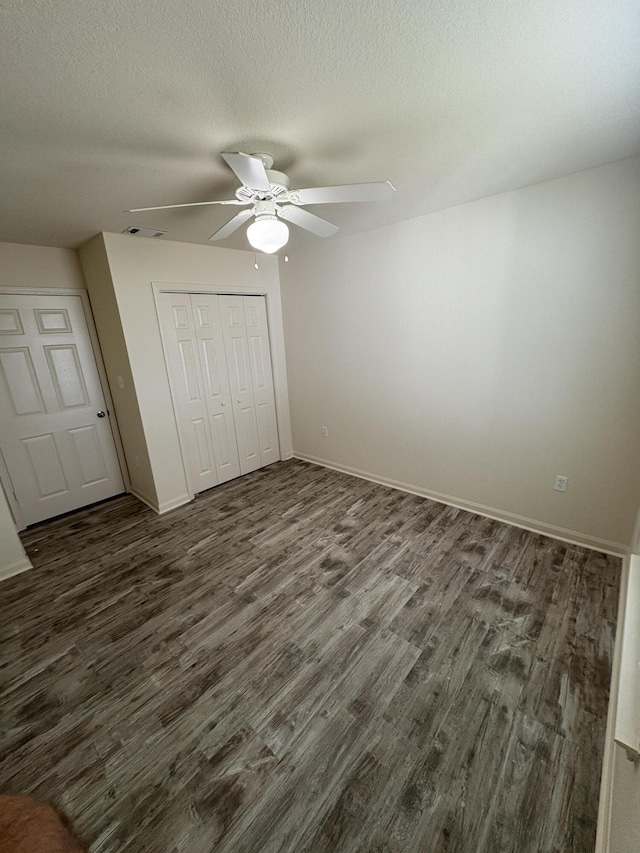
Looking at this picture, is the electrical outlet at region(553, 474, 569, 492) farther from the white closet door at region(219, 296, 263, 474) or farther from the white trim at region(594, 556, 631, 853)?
the white closet door at region(219, 296, 263, 474)

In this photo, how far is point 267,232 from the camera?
1637 millimetres

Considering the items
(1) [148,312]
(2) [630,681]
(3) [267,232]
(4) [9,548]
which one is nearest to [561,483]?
(2) [630,681]

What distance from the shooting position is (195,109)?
1.28 metres

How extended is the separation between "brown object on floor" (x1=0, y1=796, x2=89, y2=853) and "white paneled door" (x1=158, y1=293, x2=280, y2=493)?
257 cm

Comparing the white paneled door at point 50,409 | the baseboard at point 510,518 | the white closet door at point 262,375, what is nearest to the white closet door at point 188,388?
the white closet door at point 262,375

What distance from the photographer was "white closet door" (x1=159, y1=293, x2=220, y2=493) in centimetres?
312

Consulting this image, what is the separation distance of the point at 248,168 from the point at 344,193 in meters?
0.44

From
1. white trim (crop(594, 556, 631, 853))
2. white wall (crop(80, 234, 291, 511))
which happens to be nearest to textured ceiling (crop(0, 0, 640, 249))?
white wall (crop(80, 234, 291, 511))

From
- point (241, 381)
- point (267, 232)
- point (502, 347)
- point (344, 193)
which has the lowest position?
point (241, 381)

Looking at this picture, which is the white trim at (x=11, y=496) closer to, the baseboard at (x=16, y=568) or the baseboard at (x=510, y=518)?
the baseboard at (x=16, y=568)

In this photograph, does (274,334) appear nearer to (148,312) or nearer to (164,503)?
(148,312)

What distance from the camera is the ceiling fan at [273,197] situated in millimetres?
1395

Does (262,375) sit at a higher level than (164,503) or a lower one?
higher

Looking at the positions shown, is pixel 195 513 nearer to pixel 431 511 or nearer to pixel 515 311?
pixel 431 511
